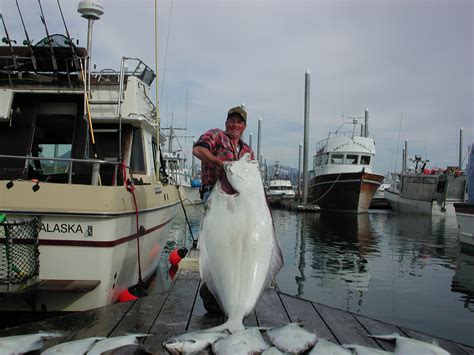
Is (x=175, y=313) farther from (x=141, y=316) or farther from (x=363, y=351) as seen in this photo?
(x=363, y=351)

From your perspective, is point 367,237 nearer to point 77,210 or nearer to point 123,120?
point 123,120

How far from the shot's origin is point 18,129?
630 centimetres

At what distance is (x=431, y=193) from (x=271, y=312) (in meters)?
33.9

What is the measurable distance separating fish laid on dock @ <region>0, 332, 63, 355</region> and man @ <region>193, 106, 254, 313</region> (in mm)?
1335

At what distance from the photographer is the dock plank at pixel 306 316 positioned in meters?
3.55

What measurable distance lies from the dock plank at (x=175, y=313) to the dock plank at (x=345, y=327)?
1.28m

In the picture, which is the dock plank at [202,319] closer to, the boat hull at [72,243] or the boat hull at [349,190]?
the boat hull at [72,243]

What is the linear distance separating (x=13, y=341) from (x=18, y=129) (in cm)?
421

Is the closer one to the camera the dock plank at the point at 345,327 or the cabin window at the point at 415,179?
the dock plank at the point at 345,327

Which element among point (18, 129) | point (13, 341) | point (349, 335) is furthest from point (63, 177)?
point (349, 335)

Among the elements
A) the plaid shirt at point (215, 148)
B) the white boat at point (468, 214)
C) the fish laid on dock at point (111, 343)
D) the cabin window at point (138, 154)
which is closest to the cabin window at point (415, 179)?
the white boat at point (468, 214)

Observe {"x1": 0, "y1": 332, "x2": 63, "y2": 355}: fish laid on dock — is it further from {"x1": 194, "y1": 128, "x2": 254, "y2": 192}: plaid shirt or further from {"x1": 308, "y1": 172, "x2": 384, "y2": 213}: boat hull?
{"x1": 308, "y1": 172, "x2": 384, "y2": 213}: boat hull

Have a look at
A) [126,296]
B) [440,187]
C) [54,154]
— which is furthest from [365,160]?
[126,296]

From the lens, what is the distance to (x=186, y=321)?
12.2ft
